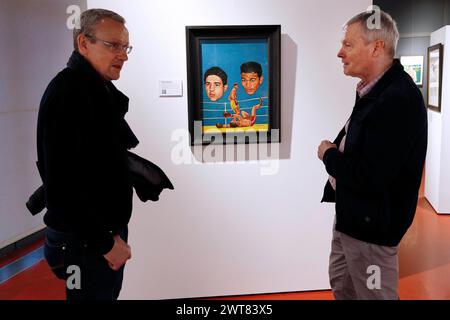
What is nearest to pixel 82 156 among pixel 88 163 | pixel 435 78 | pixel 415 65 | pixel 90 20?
pixel 88 163

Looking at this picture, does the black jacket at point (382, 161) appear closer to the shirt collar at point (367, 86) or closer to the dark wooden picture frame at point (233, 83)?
the shirt collar at point (367, 86)

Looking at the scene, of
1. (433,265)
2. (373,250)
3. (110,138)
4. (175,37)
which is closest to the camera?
(110,138)

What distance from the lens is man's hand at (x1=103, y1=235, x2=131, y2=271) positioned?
151 centimetres

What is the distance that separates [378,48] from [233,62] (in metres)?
1.24

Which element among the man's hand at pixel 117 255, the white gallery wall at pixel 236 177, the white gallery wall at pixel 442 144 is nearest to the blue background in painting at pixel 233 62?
the white gallery wall at pixel 236 177

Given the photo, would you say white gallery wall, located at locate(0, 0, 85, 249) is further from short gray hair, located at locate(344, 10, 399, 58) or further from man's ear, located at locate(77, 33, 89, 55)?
short gray hair, located at locate(344, 10, 399, 58)

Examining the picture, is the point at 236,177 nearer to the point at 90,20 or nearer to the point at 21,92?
the point at 90,20

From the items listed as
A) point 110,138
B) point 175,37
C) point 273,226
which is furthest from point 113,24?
point 273,226

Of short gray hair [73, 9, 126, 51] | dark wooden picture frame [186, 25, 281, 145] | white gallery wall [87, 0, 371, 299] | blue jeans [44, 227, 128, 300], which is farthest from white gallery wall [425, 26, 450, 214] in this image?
blue jeans [44, 227, 128, 300]

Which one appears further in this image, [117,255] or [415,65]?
[415,65]

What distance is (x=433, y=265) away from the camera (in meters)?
3.55

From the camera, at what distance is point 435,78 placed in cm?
495
